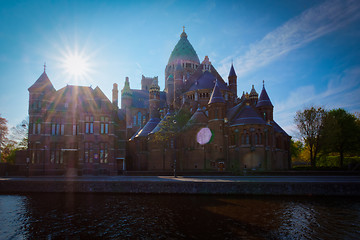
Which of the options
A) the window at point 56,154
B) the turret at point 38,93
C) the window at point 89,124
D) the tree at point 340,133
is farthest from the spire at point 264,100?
the turret at point 38,93

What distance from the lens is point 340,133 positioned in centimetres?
5519

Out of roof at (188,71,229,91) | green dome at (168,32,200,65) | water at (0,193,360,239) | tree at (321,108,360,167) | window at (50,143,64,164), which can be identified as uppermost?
green dome at (168,32,200,65)

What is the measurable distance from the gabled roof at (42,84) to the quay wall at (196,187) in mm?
23337

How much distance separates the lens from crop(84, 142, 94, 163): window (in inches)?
1725

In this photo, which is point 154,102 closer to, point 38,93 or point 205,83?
point 205,83

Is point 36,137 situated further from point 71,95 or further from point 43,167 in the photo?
point 71,95

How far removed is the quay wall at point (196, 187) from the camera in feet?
88.7

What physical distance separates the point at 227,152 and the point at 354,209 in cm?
2965

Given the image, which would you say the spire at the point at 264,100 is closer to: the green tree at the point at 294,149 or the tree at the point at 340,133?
the tree at the point at 340,133

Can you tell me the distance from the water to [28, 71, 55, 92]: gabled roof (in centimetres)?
2643

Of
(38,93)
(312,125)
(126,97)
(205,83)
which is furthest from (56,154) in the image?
(312,125)

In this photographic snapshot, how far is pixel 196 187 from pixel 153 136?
26.9 metres

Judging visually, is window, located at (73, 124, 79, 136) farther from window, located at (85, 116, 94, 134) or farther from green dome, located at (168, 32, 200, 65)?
green dome, located at (168, 32, 200, 65)

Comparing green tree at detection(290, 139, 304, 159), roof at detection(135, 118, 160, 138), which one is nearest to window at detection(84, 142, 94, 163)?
roof at detection(135, 118, 160, 138)
